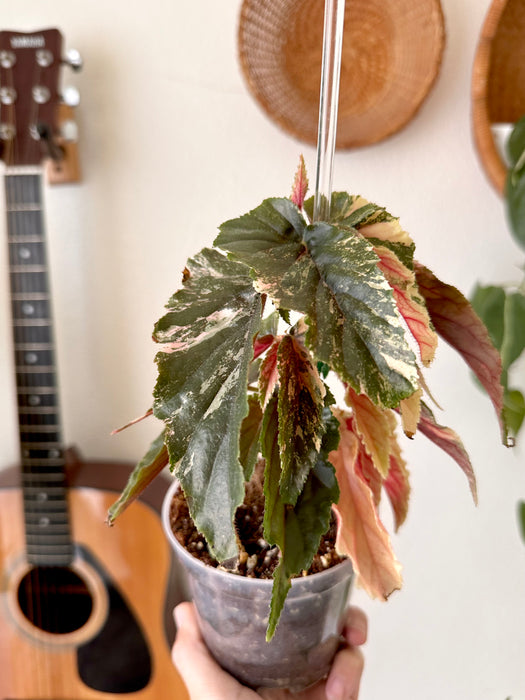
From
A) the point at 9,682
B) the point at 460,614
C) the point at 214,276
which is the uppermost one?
the point at 214,276

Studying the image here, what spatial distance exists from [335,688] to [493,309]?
0.52 metres

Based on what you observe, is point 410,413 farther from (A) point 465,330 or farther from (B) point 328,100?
(B) point 328,100

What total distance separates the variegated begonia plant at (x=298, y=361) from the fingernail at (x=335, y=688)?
193 millimetres

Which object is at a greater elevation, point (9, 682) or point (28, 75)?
point (28, 75)

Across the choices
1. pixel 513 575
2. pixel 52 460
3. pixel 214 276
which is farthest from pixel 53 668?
pixel 214 276

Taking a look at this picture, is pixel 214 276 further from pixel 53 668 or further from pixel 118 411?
pixel 53 668

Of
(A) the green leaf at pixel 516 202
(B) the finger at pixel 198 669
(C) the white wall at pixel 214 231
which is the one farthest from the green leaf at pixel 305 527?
(C) the white wall at pixel 214 231

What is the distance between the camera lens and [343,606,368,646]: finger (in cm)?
57

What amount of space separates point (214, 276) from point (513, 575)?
1.03 metres

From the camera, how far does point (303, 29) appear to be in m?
0.83

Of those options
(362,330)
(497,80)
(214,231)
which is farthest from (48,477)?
(497,80)

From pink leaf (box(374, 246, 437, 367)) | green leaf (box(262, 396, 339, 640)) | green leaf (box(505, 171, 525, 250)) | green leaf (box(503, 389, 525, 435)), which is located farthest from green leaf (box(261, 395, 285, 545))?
green leaf (box(505, 171, 525, 250))

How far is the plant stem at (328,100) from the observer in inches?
13.4

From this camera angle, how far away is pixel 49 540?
984 millimetres
